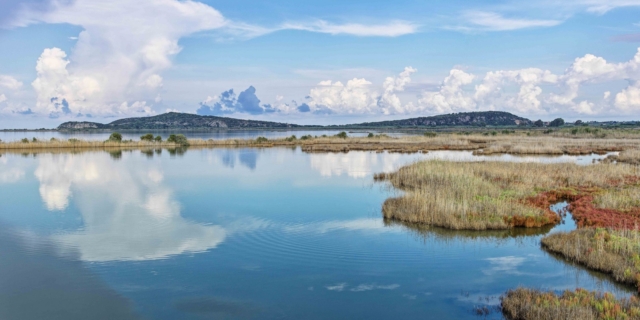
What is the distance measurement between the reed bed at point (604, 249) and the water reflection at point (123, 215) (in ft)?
31.8

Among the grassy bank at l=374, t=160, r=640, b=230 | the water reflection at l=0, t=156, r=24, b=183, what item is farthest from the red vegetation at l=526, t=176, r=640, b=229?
the water reflection at l=0, t=156, r=24, b=183

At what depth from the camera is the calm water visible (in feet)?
→ 34.0

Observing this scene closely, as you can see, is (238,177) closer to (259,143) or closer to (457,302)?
A: (457,302)

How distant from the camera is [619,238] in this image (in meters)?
12.9

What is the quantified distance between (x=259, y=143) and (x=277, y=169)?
30.6 metres

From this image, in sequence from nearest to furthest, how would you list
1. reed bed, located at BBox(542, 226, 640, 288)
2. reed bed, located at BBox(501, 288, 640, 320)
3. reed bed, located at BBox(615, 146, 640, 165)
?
reed bed, located at BBox(501, 288, 640, 320)
reed bed, located at BBox(542, 226, 640, 288)
reed bed, located at BBox(615, 146, 640, 165)

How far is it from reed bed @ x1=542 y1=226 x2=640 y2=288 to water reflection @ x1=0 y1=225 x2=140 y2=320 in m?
10.3

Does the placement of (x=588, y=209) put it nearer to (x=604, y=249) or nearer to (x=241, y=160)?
(x=604, y=249)

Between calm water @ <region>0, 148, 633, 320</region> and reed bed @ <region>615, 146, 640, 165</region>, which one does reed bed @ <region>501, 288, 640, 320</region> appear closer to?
calm water @ <region>0, 148, 633, 320</region>

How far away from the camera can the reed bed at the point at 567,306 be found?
8594mm

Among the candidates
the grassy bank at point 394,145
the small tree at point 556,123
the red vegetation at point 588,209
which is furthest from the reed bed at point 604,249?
the small tree at point 556,123

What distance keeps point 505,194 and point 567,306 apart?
12301 mm

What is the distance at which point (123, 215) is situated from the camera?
19.5 m

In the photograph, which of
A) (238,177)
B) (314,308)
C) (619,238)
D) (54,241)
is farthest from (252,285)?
(238,177)
